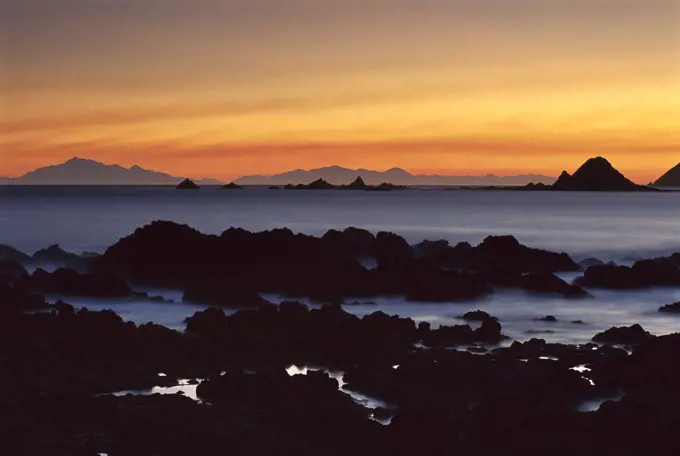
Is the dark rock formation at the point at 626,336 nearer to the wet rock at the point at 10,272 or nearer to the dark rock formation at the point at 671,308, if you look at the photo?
the dark rock formation at the point at 671,308

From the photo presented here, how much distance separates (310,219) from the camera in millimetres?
85938

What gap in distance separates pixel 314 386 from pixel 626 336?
8.40 meters

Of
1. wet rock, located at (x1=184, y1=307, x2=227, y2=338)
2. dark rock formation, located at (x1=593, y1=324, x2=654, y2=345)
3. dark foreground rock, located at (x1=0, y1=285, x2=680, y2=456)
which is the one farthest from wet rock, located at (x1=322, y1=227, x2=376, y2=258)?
wet rock, located at (x1=184, y1=307, x2=227, y2=338)

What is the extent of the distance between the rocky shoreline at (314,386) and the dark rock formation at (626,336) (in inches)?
1.3

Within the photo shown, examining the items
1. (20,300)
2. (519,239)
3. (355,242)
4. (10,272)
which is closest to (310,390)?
(20,300)

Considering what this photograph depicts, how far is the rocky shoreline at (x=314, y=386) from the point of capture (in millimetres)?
10492

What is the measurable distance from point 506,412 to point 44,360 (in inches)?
289

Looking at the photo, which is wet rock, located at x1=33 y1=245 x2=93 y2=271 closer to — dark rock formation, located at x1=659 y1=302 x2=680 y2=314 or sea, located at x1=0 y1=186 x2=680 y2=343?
sea, located at x1=0 y1=186 x2=680 y2=343

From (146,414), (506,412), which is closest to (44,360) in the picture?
(146,414)

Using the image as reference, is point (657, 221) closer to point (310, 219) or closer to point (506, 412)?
point (310, 219)

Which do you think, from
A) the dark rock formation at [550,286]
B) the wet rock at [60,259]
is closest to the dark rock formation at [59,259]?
the wet rock at [60,259]

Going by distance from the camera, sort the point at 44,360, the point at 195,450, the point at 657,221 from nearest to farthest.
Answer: the point at 195,450 < the point at 44,360 < the point at 657,221

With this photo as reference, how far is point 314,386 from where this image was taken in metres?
12.5

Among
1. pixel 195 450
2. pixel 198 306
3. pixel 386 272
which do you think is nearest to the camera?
pixel 195 450
